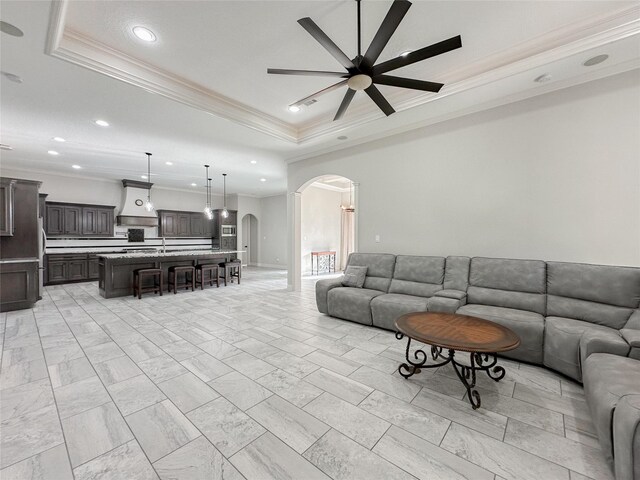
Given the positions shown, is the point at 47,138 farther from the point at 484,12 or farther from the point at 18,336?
the point at 484,12

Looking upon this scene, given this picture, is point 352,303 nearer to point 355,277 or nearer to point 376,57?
point 355,277

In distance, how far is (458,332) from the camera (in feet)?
7.48

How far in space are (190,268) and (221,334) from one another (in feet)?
12.0

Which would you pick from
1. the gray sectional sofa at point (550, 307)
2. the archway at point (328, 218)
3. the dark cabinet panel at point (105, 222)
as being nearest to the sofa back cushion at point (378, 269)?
the gray sectional sofa at point (550, 307)

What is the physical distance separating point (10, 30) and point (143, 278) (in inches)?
191

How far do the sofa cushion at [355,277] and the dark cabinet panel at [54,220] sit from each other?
326 inches

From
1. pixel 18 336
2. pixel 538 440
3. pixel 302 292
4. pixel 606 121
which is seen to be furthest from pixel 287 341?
pixel 606 121

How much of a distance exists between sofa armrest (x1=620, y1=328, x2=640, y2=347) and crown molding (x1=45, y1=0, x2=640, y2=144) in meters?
2.74

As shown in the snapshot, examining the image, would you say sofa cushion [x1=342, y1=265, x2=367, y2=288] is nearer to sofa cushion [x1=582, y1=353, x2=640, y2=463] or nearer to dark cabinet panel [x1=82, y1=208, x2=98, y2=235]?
sofa cushion [x1=582, y1=353, x2=640, y2=463]

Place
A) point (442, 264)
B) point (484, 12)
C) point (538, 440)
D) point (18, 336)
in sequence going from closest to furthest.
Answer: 1. point (538, 440)
2. point (484, 12)
3. point (18, 336)
4. point (442, 264)

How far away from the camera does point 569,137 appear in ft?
10.7

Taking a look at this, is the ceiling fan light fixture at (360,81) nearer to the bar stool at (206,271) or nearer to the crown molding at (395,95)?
the crown molding at (395,95)

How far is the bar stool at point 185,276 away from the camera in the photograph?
633 centimetres

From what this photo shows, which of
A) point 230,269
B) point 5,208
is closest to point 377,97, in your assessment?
point 5,208
